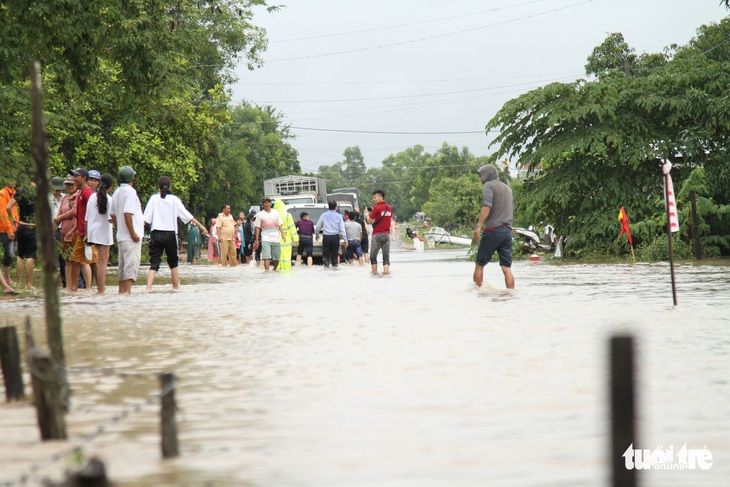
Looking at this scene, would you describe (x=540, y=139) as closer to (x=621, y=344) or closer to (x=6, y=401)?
(x=6, y=401)

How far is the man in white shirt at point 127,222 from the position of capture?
15.0 m

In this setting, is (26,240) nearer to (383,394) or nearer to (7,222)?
(7,222)

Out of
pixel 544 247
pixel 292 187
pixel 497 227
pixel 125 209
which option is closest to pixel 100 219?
pixel 125 209

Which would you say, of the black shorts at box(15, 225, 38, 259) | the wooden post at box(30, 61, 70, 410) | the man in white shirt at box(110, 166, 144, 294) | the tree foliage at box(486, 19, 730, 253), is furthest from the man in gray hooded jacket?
the tree foliage at box(486, 19, 730, 253)

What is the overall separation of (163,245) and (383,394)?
11247 mm

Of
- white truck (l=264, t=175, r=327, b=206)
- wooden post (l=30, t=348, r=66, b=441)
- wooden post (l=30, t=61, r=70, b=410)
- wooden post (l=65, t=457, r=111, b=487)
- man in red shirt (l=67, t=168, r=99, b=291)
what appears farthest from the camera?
white truck (l=264, t=175, r=327, b=206)

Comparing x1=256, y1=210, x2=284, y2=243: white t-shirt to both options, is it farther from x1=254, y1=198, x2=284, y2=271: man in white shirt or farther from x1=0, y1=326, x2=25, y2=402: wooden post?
x1=0, y1=326, x2=25, y2=402: wooden post

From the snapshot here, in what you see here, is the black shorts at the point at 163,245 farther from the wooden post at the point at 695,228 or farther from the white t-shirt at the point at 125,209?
the wooden post at the point at 695,228

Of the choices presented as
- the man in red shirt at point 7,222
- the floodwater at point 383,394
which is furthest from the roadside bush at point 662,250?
the man in red shirt at point 7,222

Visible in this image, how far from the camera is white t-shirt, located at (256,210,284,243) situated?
25.3 meters

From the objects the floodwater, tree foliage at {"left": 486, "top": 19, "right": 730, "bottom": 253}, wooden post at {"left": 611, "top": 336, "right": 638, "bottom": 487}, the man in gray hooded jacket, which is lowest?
the floodwater

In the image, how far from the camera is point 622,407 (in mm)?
2607

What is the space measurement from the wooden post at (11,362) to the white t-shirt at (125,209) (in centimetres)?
927

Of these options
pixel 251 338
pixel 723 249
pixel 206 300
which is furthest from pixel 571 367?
pixel 723 249
